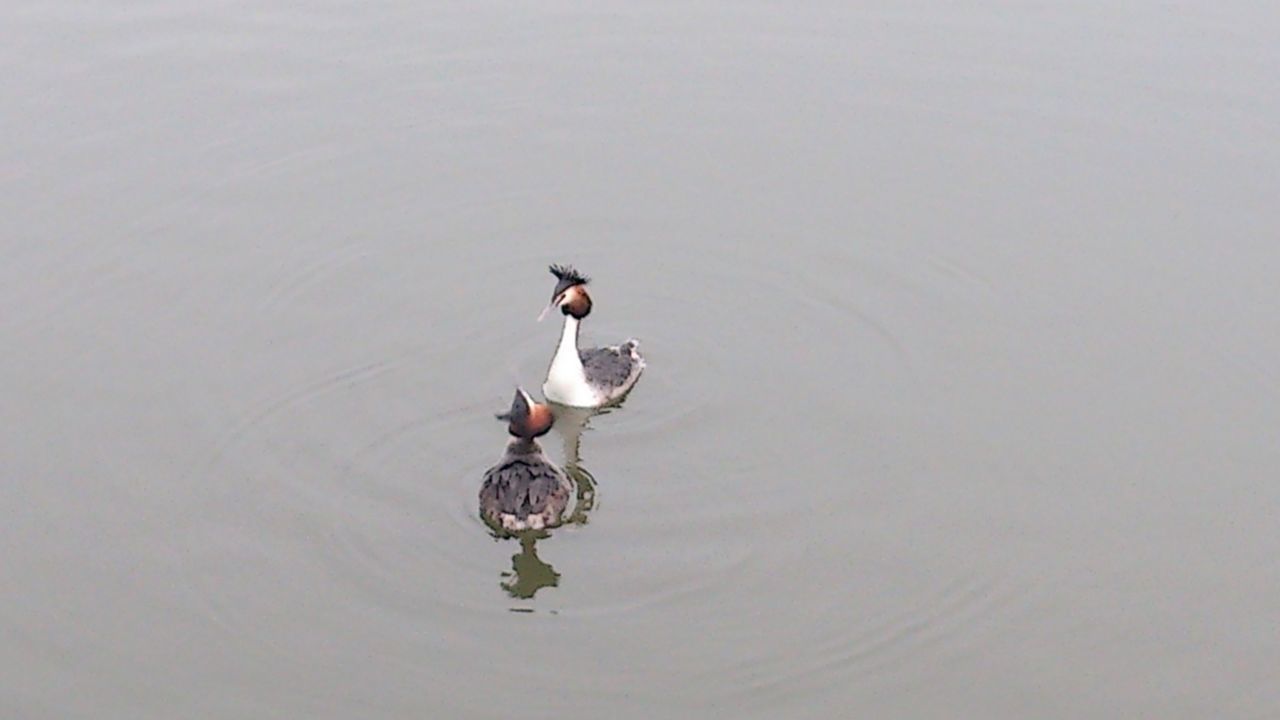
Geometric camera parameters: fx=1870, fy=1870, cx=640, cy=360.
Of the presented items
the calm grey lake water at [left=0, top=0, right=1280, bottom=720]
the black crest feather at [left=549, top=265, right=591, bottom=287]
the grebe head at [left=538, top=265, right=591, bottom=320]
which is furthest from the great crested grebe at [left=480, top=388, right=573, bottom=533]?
the black crest feather at [left=549, top=265, right=591, bottom=287]

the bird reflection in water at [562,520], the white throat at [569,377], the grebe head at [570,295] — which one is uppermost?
the grebe head at [570,295]

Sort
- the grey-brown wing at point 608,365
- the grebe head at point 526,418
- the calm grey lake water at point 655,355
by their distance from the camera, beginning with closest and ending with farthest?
1. the calm grey lake water at point 655,355
2. the grebe head at point 526,418
3. the grey-brown wing at point 608,365

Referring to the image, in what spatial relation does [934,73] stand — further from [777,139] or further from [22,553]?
[22,553]

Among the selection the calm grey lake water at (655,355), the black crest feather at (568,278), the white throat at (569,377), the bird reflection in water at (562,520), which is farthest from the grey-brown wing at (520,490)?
the black crest feather at (568,278)

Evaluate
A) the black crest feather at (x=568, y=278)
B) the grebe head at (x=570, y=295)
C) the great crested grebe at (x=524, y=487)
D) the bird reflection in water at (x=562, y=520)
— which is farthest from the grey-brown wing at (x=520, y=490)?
the black crest feather at (x=568, y=278)

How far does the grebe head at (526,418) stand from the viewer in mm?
11828

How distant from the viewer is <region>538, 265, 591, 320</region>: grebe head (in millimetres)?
13328

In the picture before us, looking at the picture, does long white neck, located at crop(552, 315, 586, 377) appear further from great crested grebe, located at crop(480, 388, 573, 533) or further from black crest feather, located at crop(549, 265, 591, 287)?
great crested grebe, located at crop(480, 388, 573, 533)

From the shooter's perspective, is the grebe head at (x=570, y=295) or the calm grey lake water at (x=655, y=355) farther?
the grebe head at (x=570, y=295)

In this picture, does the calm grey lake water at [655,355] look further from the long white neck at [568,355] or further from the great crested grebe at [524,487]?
the long white neck at [568,355]

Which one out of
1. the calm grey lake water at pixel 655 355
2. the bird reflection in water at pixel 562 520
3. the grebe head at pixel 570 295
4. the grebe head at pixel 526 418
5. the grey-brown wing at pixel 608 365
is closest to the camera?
the calm grey lake water at pixel 655 355

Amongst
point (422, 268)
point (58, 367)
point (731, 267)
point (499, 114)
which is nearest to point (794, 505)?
point (731, 267)

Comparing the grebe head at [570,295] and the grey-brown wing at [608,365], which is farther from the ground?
the grebe head at [570,295]

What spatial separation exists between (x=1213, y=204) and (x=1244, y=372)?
104 inches
